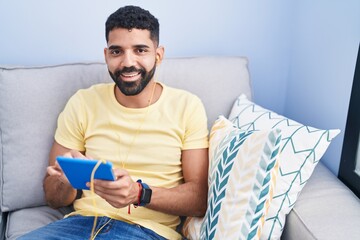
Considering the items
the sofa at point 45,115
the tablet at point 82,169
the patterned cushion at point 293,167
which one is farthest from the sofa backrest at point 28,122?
the patterned cushion at point 293,167

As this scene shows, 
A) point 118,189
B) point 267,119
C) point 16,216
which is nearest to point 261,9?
point 267,119

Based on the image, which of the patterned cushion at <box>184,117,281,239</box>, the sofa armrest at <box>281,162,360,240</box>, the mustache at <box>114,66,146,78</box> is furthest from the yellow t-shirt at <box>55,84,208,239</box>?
the sofa armrest at <box>281,162,360,240</box>

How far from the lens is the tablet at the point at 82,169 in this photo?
83 cm

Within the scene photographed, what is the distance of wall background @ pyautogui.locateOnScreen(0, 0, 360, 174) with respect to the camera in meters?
1.36

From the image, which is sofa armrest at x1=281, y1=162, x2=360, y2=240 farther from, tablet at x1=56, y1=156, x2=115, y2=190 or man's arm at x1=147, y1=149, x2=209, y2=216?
tablet at x1=56, y1=156, x2=115, y2=190

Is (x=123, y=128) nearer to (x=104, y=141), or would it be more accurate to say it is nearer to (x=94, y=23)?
(x=104, y=141)

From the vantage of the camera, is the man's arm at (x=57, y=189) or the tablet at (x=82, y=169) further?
the man's arm at (x=57, y=189)

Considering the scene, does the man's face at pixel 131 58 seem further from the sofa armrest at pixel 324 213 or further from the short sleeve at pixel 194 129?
the sofa armrest at pixel 324 213

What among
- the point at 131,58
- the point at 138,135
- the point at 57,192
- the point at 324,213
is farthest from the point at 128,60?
the point at 324,213

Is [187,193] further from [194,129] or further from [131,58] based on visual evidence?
[131,58]

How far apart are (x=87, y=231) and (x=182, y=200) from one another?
0.30 meters

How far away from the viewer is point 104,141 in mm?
1231

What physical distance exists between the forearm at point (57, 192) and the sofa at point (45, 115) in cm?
8

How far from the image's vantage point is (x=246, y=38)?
163cm
